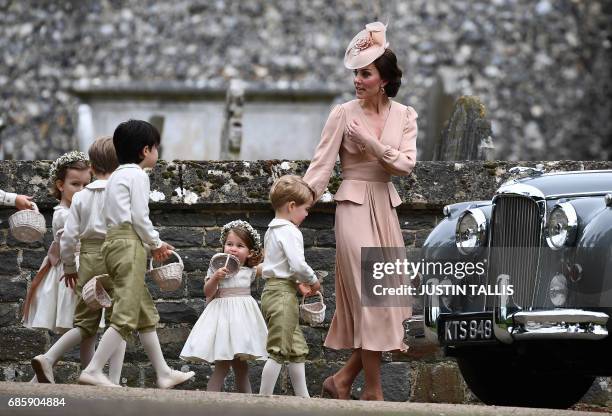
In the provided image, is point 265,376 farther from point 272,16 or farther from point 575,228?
point 272,16

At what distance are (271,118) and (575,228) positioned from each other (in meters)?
14.1

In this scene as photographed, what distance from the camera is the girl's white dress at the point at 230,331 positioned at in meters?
8.14

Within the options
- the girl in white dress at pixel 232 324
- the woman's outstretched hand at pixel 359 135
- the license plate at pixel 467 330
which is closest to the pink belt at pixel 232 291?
the girl in white dress at pixel 232 324

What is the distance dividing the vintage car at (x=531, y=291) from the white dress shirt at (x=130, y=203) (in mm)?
1351

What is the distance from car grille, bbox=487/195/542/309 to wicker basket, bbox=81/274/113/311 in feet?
5.67

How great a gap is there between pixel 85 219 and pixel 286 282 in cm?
97

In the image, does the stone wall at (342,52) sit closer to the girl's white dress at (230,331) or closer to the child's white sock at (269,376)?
the girl's white dress at (230,331)

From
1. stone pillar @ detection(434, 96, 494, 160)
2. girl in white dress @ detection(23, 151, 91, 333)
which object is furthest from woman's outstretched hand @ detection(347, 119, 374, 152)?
stone pillar @ detection(434, 96, 494, 160)

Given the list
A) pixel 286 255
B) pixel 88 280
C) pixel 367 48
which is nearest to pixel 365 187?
pixel 286 255

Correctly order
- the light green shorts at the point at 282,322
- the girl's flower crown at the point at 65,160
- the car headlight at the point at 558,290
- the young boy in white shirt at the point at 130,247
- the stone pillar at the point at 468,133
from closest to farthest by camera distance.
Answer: the car headlight at the point at 558,290, the young boy in white shirt at the point at 130,247, the light green shorts at the point at 282,322, the girl's flower crown at the point at 65,160, the stone pillar at the point at 468,133

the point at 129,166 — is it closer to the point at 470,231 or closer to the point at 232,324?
the point at 232,324

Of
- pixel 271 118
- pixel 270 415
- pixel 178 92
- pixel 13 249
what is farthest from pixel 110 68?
pixel 270 415

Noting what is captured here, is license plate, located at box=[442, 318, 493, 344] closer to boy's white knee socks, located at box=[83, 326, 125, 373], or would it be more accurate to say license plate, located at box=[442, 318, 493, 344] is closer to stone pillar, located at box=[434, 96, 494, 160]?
boy's white knee socks, located at box=[83, 326, 125, 373]

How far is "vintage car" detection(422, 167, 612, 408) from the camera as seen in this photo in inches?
281
